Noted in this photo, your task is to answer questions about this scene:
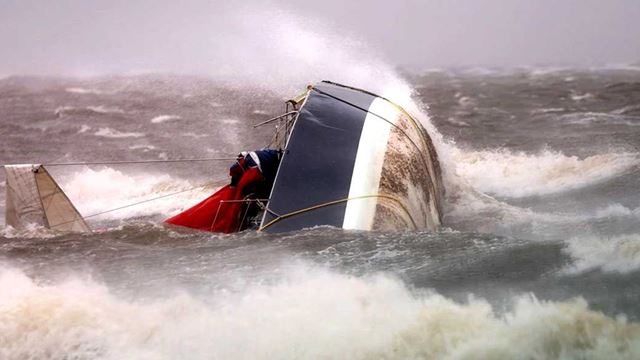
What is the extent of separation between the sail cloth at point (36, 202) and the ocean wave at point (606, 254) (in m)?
4.25

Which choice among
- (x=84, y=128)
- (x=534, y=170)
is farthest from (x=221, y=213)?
(x=84, y=128)

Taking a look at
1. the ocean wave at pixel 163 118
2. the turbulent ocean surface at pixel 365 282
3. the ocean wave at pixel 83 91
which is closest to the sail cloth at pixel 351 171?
the turbulent ocean surface at pixel 365 282

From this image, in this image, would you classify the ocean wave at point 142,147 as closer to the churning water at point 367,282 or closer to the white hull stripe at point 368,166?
the churning water at point 367,282

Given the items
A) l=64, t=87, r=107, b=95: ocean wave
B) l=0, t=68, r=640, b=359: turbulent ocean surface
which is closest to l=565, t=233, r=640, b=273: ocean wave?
l=0, t=68, r=640, b=359: turbulent ocean surface

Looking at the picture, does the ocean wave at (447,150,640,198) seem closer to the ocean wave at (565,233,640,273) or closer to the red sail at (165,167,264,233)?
the red sail at (165,167,264,233)

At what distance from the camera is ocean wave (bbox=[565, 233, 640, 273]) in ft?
15.9

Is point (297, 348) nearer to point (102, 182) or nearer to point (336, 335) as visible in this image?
point (336, 335)

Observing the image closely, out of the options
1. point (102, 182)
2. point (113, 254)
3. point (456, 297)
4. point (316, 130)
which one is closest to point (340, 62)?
point (102, 182)

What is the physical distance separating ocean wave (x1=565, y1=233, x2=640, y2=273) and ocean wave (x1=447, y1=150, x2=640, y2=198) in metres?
3.56

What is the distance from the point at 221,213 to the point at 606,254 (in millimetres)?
3403

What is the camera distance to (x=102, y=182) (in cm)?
1114

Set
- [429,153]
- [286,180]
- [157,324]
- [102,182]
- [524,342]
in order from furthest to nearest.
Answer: [102,182]
[429,153]
[286,180]
[157,324]
[524,342]

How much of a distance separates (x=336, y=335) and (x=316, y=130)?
116 inches

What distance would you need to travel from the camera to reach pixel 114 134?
552 inches
